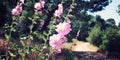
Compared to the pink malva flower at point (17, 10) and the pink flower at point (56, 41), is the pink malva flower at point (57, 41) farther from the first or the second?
the pink malva flower at point (17, 10)

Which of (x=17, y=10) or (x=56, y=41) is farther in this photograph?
(x=17, y=10)

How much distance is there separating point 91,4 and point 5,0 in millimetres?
11268

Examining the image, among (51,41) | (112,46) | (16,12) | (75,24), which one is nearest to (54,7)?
(112,46)

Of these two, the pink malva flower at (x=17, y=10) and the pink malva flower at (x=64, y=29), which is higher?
the pink malva flower at (x=17, y=10)

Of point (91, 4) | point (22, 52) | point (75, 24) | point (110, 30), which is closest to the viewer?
point (22, 52)

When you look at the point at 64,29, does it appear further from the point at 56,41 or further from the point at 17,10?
the point at 17,10

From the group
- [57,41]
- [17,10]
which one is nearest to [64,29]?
[57,41]

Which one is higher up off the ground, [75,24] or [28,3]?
[75,24]

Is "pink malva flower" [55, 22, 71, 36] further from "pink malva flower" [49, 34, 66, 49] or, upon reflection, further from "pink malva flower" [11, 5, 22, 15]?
"pink malva flower" [11, 5, 22, 15]

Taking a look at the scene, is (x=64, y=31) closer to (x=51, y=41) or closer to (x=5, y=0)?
(x=51, y=41)

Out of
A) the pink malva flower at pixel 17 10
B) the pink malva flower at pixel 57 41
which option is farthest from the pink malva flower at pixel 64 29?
the pink malva flower at pixel 17 10

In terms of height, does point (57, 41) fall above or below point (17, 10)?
below

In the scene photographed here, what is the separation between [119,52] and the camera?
1278 inches

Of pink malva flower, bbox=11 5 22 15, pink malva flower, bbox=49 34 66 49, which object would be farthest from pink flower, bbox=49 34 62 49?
pink malva flower, bbox=11 5 22 15
